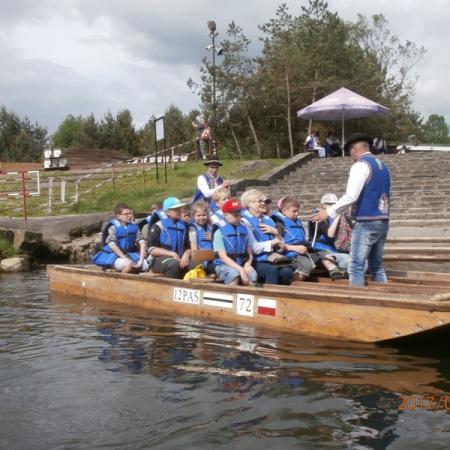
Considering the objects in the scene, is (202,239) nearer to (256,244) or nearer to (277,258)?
(256,244)

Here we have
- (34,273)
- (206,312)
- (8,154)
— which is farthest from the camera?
(8,154)

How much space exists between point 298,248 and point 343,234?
743 mm

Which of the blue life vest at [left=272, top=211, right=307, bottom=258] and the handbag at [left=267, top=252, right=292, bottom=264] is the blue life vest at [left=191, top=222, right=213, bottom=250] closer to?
the blue life vest at [left=272, top=211, right=307, bottom=258]

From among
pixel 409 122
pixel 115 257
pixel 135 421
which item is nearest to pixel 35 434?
pixel 135 421

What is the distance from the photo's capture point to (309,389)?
421 cm

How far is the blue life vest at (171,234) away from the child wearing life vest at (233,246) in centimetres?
115

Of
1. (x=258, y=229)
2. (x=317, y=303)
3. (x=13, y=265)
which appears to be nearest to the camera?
(x=317, y=303)

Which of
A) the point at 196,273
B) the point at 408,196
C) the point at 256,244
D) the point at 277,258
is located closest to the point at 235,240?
the point at 256,244

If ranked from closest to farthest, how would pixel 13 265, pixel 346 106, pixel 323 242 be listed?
pixel 323 242
pixel 13 265
pixel 346 106

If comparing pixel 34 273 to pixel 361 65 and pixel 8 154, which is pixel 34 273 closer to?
pixel 361 65

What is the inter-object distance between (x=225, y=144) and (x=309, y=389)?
91.1 feet

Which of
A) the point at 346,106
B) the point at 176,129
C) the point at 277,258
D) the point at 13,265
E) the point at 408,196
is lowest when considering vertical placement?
the point at 13,265

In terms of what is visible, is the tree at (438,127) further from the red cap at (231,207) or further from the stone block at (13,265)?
the red cap at (231,207)

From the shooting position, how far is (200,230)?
759 centimetres
